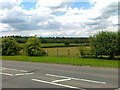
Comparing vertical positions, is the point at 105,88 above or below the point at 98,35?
below

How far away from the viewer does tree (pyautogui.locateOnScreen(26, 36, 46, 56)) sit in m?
41.1

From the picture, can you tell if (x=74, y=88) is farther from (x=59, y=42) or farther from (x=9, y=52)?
(x=59, y=42)

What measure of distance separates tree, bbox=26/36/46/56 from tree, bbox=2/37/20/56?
234 inches

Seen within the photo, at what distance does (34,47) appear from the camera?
136ft

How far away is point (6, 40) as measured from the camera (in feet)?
159

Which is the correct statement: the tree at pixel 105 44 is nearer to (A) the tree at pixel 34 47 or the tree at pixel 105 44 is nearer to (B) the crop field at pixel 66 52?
(B) the crop field at pixel 66 52

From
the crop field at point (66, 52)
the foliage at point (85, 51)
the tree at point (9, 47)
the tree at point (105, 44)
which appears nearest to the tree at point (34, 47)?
the crop field at point (66, 52)

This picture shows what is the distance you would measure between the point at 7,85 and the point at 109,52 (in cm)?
1666

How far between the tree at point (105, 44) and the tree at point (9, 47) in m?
20.4

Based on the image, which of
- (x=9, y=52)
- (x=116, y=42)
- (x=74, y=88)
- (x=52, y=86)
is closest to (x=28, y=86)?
(x=52, y=86)

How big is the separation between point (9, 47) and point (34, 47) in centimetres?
760

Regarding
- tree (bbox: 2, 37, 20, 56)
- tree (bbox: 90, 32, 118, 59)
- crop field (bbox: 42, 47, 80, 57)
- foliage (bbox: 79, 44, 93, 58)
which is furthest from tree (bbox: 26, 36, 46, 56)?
tree (bbox: 90, 32, 118, 59)

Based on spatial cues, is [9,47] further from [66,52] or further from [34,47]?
[66,52]

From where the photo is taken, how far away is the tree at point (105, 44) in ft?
92.0
